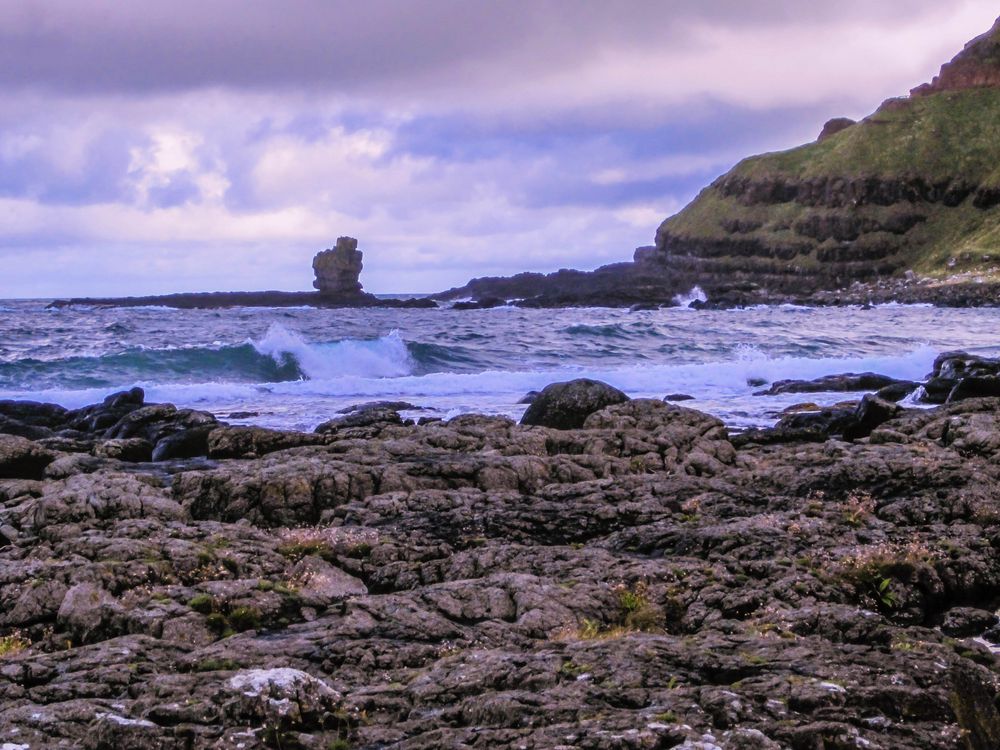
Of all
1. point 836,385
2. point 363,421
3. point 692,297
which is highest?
point 692,297

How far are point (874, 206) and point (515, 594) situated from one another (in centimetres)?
17572

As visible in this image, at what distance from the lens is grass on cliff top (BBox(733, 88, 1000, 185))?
567ft

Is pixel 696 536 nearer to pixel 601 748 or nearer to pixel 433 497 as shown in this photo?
pixel 433 497

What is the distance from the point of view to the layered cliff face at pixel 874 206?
159 metres

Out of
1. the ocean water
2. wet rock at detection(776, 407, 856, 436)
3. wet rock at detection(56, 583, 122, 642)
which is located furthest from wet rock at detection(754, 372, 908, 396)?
wet rock at detection(56, 583, 122, 642)

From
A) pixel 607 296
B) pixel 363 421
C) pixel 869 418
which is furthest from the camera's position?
pixel 607 296

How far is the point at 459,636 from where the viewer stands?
27.8 feet

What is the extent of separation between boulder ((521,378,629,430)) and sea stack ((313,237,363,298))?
146192mm

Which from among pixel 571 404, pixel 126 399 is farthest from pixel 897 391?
pixel 126 399

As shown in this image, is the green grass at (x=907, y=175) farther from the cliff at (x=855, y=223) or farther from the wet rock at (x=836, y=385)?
the wet rock at (x=836, y=385)

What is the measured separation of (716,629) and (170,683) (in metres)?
4.74

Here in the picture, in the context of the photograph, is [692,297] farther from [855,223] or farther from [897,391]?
[897,391]

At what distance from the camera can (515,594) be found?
9.63m

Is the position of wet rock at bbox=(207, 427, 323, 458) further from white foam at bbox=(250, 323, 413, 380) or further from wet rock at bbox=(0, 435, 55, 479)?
white foam at bbox=(250, 323, 413, 380)
